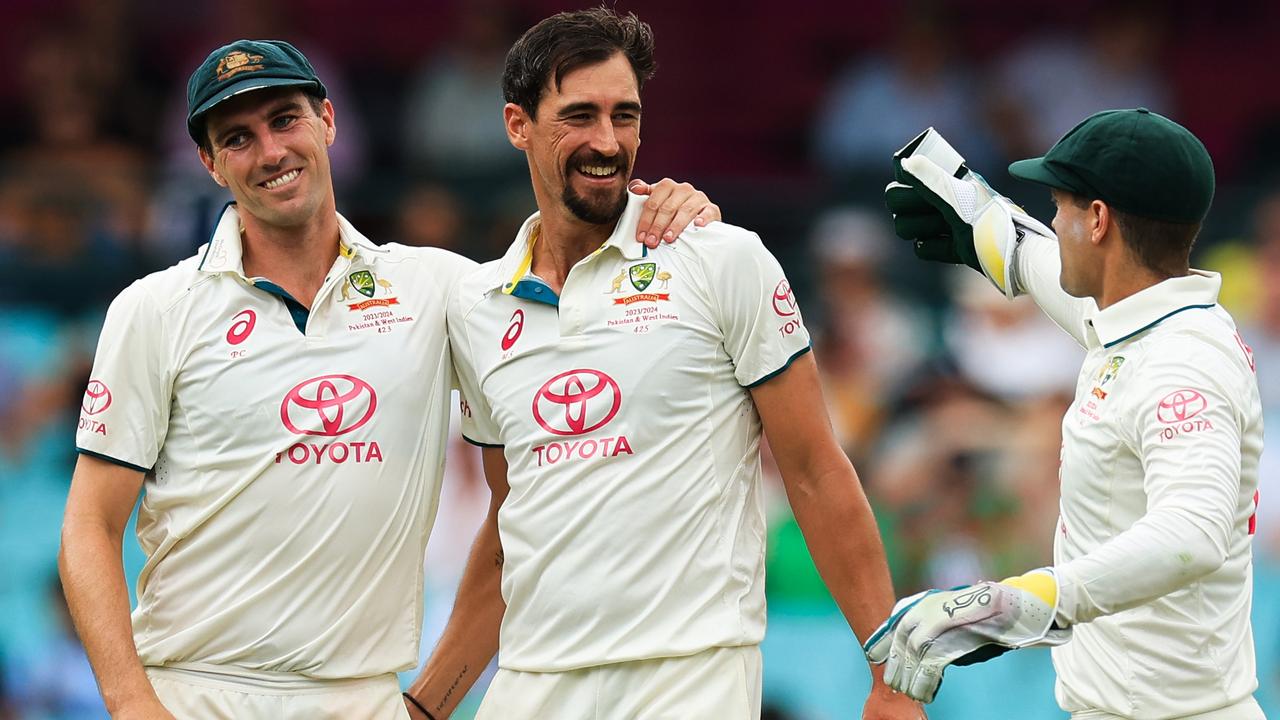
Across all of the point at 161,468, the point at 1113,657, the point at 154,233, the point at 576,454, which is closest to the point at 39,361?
the point at 154,233

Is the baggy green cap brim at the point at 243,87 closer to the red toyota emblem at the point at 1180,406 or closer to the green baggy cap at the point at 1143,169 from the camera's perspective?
the green baggy cap at the point at 1143,169

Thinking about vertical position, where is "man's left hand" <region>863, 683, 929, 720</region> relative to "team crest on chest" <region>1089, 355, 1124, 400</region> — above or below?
below

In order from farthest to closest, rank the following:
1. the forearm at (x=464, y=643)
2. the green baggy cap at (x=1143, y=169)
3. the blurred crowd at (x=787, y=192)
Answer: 1. the blurred crowd at (x=787, y=192)
2. the forearm at (x=464, y=643)
3. the green baggy cap at (x=1143, y=169)

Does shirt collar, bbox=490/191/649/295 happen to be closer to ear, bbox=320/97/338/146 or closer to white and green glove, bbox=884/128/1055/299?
ear, bbox=320/97/338/146

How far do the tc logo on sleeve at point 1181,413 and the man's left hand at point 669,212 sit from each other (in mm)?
1292

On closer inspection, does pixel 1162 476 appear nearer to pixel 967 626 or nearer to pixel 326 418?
pixel 967 626

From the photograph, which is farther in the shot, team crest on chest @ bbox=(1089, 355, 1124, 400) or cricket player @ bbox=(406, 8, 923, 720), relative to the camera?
cricket player @ bbox=(406, 8, 923, 720)

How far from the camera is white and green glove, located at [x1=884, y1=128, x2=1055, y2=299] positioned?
4.79m

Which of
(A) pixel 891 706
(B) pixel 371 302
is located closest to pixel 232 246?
(B) pixel 371 302

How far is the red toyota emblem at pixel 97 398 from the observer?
15.2 feet

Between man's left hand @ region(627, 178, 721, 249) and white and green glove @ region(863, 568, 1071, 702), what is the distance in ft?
4.13

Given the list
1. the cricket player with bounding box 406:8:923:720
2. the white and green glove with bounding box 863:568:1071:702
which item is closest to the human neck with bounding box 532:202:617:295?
the cricket player with bounding box 406:8:923:720

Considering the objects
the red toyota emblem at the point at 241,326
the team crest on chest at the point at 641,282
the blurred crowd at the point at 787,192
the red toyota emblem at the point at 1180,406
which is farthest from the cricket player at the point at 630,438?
the blurred crowd at the point at 787,192

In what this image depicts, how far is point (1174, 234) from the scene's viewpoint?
4.11 m
